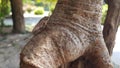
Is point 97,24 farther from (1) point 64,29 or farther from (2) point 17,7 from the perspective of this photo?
(2) point 17,7

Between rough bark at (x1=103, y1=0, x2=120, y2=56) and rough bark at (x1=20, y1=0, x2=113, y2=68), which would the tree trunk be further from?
rough bark at (x1=20, y1=0, x2=113, y2=68)

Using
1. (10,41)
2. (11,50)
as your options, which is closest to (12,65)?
(11,50)

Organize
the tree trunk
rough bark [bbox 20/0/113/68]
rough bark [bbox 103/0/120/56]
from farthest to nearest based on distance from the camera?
1. the tree trunk
2. rough bark [bbox 103/0/120/56]
3. rough bark [bbox 20/0/113/68]

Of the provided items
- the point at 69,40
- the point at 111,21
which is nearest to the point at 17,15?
the point at 111,21

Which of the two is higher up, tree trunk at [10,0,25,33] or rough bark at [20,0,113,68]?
rough bark at [20,0,113,68]

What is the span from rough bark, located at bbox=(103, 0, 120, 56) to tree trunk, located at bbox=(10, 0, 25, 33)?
7.30 meters

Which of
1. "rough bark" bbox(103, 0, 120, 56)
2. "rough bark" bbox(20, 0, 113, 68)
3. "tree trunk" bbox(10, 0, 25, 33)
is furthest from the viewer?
"tree trunk" bbox(10, 0, 25, 33)

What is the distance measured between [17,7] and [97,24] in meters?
8.50

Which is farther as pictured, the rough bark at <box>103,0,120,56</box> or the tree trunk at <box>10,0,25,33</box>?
the tree trunk at <box>10,0,25,33</box>

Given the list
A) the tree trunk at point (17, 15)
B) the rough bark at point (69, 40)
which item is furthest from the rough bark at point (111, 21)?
the tree trunk at point (17, 15)

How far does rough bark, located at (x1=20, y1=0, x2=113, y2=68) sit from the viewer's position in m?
1.66

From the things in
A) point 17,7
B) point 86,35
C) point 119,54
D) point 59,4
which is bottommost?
point 119,54

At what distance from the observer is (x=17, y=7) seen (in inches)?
405

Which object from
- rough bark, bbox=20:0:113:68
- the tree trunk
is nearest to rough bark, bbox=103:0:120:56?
rough bark, bbox=20:0:113:68
